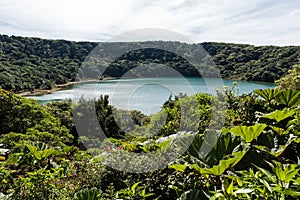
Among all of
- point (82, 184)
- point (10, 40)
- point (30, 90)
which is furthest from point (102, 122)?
point (10, 40)

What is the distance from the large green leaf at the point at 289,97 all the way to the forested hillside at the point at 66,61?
27955mm

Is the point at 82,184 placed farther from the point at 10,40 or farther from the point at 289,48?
the point at 10,40

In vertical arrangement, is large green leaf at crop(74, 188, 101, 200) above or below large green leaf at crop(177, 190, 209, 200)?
below

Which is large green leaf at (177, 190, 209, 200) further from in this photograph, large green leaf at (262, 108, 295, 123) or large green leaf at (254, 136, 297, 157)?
large green leaf at (262, 108, 295, 123)

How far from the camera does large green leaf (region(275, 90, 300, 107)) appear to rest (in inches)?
130

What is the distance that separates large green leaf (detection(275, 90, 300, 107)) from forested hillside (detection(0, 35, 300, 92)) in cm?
2796

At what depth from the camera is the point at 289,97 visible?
131 inches

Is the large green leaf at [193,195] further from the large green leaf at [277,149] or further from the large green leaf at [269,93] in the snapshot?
the large green leaf at [269,93]

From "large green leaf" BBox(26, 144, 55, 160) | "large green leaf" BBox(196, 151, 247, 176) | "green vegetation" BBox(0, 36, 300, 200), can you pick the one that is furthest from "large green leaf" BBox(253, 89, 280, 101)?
"large green leaf" BBox(26, 144, 55, 160)

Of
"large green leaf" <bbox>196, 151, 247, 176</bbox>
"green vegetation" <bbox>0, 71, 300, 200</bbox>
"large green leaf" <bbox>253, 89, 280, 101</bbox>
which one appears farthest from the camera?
"large green leaf" <bbox>253, 89, 280, 101</bbox>

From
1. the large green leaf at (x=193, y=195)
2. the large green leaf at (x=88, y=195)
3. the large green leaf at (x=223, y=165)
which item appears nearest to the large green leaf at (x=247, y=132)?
the large green leaf at (x=223, y=165)

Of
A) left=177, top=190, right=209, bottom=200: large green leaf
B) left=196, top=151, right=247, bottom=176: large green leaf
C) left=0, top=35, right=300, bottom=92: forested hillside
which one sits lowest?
left=177, top=190, right=209, bottom=200: large green leaf

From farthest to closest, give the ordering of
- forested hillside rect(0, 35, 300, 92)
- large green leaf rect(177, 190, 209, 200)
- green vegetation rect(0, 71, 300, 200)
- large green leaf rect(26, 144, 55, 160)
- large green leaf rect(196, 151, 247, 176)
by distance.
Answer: forested hillside rect(0, 35, 300, 92)
large green leaf rect(26, 144, 55, 160)
large green leaf rect(196, 151, 247, 176)
large green leaf rect(177, 190, 209, 200)
green vegetation rect(0, 71, 300, 200)

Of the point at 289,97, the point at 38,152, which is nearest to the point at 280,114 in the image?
the point at 289,97
